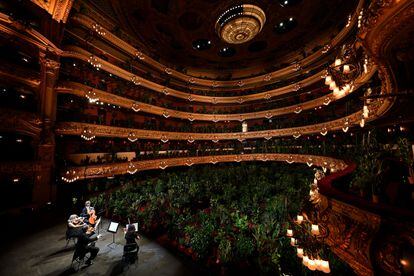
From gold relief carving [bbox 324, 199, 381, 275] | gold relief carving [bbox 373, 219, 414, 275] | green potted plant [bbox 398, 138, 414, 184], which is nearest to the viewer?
gold relief carving [bbox 373, 219, 414, 275]

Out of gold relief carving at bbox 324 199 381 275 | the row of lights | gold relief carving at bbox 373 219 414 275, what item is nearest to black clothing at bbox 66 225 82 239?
gold relief carving at bbox 324 199 381 275

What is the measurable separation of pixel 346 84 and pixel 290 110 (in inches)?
663

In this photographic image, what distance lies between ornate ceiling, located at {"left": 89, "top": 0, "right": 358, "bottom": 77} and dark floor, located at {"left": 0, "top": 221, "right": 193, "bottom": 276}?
16.9 metres

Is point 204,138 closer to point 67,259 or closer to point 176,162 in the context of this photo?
point 176,162

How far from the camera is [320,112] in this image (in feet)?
68.4

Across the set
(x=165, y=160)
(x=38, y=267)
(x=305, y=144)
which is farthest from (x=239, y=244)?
(x=305, y=144)

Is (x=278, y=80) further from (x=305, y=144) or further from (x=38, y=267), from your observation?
(x=38, y=267)

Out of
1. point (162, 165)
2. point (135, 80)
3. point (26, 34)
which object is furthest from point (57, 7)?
point (162, 165)

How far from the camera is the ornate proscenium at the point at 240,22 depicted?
15.3m

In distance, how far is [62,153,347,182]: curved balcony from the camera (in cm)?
1241

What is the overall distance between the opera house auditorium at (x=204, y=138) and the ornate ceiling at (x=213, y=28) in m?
0.17

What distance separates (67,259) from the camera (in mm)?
7176

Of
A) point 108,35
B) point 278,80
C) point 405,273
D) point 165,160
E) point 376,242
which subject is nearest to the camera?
point 405,273

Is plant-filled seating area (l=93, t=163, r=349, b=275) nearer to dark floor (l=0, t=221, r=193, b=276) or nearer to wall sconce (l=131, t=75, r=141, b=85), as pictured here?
dark floor (l=0, t=221, r=193, b=276)
